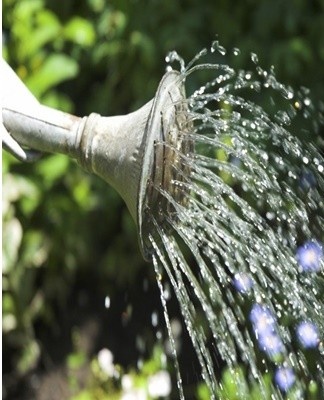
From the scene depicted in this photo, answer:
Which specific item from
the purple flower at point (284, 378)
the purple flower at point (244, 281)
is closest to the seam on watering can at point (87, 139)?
the purple flower at point (244, 281)

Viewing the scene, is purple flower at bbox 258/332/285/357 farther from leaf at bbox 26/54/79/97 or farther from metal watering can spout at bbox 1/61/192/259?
leaf at bbox 26/54/79/97

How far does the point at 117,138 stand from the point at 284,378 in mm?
1257

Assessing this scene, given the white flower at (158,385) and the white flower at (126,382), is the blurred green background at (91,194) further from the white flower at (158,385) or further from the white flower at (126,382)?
the white flower at (158,385)

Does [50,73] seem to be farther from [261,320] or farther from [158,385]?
[261,320]

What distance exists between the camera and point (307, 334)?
3076 millimetres

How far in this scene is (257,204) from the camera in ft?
10.8

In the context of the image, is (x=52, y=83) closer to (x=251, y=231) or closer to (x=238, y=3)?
(x=238, y=3)

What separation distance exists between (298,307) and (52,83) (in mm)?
1532

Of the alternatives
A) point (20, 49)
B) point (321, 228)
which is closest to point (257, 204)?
point (321, 228)

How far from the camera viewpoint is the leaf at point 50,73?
3969 millimetres

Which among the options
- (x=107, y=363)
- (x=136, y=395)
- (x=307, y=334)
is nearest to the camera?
(x=307, y=334)

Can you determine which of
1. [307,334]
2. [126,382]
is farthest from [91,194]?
[307,334]

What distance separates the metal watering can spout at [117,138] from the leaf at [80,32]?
2018 millimetres

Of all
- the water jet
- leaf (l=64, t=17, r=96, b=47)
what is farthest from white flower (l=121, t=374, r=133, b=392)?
leaf (l=64, t=17, r=96, b=47)
